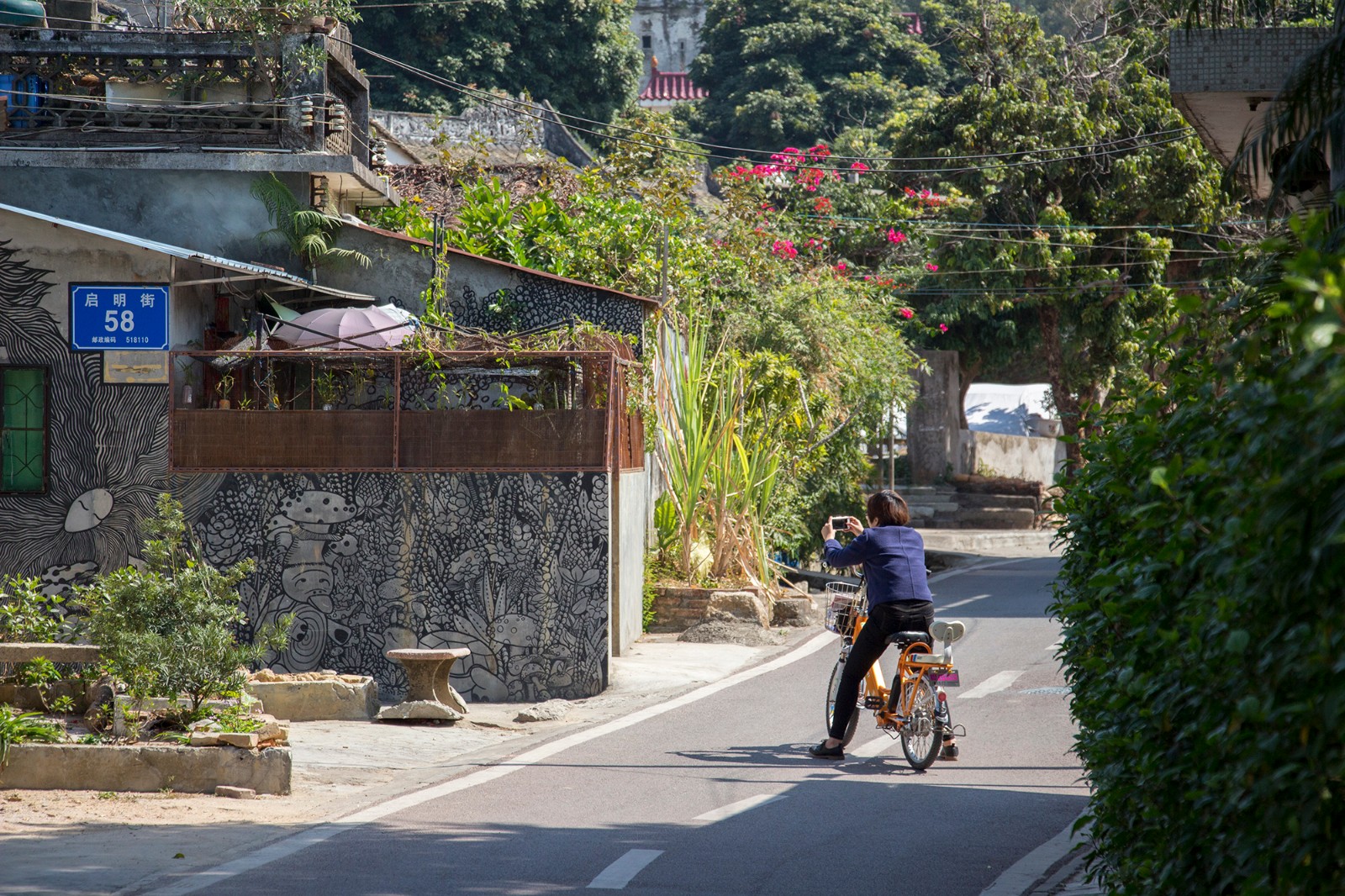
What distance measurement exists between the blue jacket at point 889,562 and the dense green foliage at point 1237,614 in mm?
4395

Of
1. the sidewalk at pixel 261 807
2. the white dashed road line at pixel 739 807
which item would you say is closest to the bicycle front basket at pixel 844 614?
the white dashed road line at pixel 739 807

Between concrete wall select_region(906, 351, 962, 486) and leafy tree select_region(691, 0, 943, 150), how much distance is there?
13295 millimetres

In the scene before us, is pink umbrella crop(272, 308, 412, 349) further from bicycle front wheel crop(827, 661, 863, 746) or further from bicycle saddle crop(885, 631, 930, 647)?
bicycle saddle crop(885, 631, 930, 647)

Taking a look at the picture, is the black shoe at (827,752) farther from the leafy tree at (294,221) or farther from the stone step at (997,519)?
the stone step at (997,519)

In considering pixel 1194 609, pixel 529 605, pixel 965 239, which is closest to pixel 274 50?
pixel 529 605

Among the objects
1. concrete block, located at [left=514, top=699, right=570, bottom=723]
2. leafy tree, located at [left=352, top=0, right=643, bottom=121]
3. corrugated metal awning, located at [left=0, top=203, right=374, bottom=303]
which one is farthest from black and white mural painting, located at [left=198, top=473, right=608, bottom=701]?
leafy tree, located at [left=352, top=0, right=643, bottom=121]

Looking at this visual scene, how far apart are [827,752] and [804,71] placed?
128 feet

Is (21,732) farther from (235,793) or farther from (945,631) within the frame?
(945,631)

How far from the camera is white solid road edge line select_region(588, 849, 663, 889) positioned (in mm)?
6418

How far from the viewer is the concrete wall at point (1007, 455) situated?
3584cm

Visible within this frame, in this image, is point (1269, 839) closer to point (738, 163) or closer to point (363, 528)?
point (363, 528)

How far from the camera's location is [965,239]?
2859 centimetres

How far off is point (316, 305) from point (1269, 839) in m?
14.0

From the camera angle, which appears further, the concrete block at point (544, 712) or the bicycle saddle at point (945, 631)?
the concrete block at point (544, 712)
